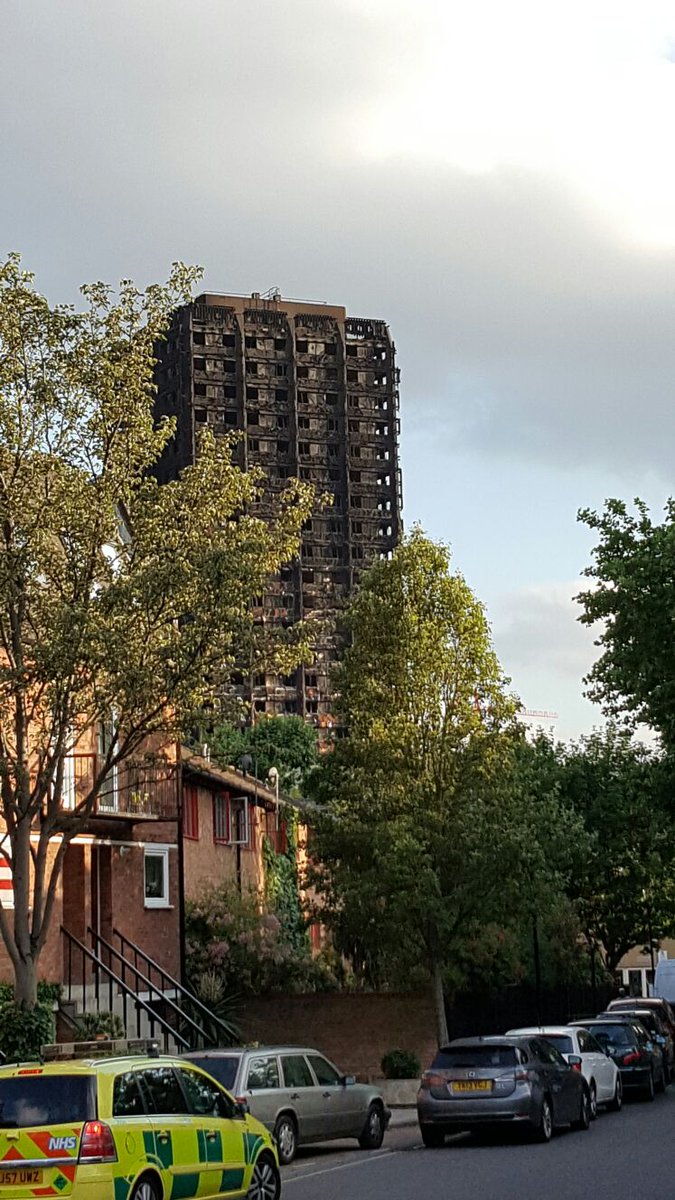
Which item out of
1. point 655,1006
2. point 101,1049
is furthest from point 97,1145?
point 655,1006

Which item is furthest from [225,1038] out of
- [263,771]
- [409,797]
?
[263,771]

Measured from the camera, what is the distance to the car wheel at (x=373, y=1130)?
22.2 meters

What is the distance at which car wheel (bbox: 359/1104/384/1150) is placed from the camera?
2222cm

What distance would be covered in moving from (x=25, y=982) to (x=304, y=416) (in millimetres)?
126073

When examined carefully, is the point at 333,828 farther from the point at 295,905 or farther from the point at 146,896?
the point at 295,905

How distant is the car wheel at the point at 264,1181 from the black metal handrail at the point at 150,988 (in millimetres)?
12643

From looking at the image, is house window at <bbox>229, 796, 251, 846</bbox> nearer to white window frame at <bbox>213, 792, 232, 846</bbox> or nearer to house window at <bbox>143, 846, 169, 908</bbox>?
white window frame at <bbox>213, 792, 232, 846</bbox>

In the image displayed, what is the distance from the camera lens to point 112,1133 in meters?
12.7

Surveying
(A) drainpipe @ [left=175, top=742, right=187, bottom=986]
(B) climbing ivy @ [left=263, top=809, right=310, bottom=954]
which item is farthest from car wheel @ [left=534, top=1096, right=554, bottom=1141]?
(B) climbing ivy @ [left=263, top=809, right=310, bottom=954]

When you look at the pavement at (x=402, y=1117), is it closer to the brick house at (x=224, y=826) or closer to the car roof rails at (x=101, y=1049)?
the car roof rails at (x=101, y=1049)

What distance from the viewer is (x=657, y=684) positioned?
34094 mm

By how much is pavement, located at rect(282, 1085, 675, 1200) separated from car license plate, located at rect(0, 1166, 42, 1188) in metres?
4.53

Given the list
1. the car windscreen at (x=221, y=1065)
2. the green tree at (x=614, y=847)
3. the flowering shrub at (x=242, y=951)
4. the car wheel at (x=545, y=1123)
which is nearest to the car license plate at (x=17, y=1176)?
the car windscreen at (x=221, y=1065)

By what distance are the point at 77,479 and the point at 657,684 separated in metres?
15.6
